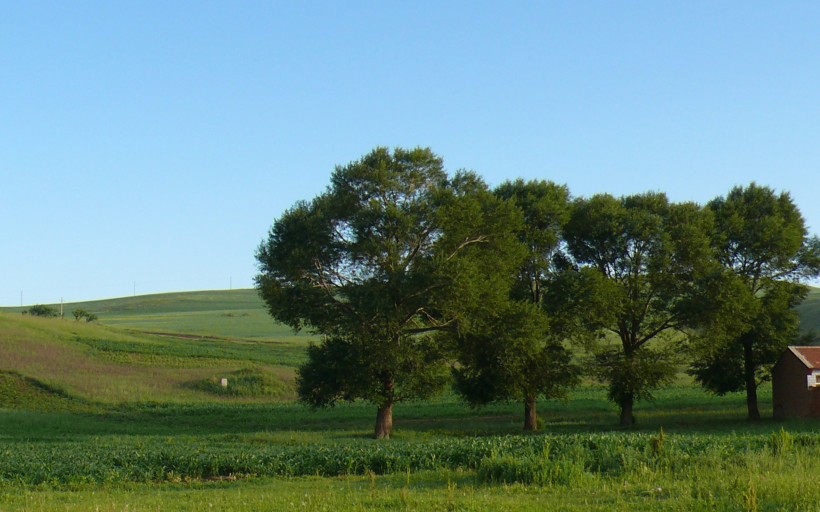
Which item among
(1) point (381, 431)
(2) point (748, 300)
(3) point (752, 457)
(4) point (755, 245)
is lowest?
(1) point (381, 431)

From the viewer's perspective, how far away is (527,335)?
41.3 meters

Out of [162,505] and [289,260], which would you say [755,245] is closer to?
[289,260]

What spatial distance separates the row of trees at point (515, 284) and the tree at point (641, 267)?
87 mm

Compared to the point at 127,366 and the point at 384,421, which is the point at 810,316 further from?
the point at 384,421

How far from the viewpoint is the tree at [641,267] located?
4562 centimetres

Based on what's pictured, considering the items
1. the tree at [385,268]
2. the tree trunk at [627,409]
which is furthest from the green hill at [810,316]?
the tree at [385,268]

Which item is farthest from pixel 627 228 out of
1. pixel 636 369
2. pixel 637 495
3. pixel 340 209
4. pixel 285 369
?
pixel 285 369

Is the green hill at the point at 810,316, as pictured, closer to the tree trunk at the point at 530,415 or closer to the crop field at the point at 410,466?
the crop field at the point at 410,466

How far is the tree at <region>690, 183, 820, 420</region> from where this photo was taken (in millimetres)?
48344

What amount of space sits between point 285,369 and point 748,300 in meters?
41.7

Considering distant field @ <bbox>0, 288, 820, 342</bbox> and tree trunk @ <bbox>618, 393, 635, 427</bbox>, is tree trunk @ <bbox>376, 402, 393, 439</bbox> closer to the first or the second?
tree trunk @ <bbox>618, 393, 635, 427</bbox>

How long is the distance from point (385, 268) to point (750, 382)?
25.0m

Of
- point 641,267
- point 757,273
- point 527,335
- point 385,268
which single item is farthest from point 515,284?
point 757,273

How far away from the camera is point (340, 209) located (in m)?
40.5
